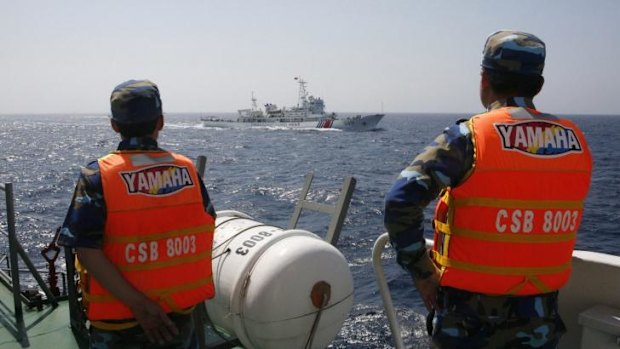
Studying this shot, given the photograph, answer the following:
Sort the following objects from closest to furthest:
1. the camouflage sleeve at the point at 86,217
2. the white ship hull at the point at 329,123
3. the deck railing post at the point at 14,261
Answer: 1. the camouflage sleeve at the point at 86,217
2. the deck railing post at the point at 14,261
3. the white ship hull at the point at 329,123

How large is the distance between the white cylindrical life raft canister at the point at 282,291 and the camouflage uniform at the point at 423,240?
1.41 meters

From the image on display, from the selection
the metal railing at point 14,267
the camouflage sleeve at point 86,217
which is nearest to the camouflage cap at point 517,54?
the camouflage sleeve at point 86,217

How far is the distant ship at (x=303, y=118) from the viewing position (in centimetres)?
7569

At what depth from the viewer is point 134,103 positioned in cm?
220

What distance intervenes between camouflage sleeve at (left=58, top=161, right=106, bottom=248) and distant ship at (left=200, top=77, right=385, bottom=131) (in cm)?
7295

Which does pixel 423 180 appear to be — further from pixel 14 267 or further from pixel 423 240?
pixel 14 267

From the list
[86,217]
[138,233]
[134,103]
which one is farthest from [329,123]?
[86,217]

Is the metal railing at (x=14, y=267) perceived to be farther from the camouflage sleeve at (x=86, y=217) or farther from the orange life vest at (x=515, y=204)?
the orange life vest at (x=515, y=204)

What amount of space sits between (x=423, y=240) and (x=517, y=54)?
0.79 metres

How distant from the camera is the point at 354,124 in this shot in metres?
76.2

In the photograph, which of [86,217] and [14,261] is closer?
[86,217]

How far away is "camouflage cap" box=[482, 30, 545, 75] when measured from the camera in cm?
192

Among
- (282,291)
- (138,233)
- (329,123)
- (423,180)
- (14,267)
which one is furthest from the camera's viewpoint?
(329,123)

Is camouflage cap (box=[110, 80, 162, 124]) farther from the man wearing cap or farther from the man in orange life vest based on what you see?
the man wearing cap
